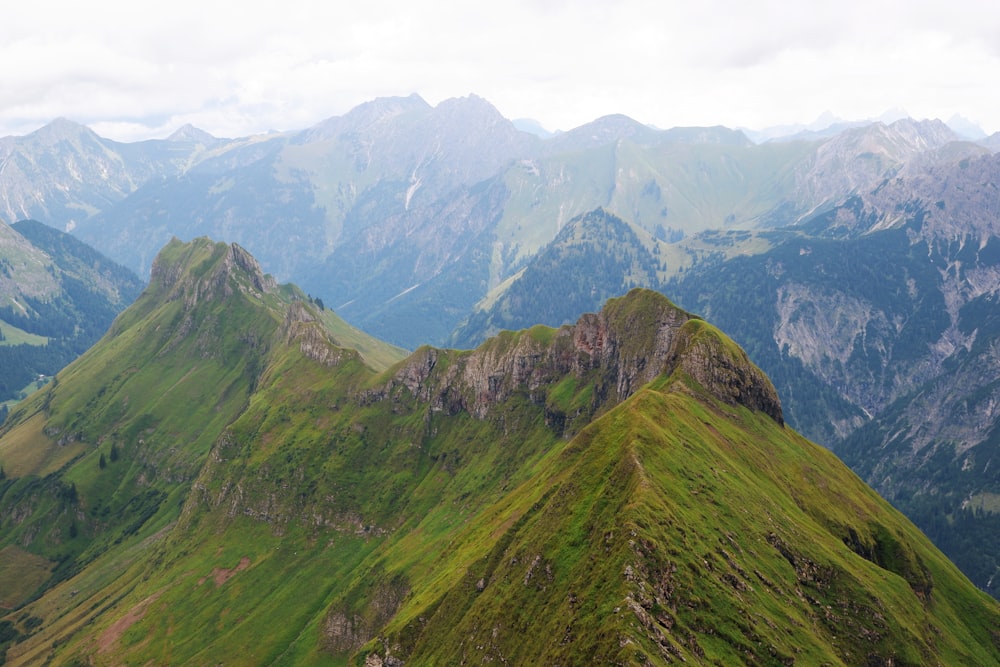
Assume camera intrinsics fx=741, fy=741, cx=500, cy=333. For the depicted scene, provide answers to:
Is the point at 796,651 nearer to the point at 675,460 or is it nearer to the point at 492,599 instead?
the point at 675,460

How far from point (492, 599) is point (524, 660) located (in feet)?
92.8

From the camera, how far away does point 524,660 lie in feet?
489

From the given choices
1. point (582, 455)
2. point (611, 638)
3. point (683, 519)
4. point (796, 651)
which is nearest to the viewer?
point (611, 638)

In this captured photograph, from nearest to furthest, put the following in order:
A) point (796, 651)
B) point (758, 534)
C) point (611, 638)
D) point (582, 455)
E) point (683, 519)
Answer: point (611, 638) → point (796, 651) → point (683, 519) → point (758, 534) → point (582, 455)

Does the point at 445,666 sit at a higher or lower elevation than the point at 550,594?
lower

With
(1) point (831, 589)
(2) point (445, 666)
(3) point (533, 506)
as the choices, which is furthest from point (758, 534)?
(2) point (445, 666)

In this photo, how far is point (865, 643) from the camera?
164 meters

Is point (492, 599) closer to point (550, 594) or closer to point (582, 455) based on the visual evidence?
point (550, 594)

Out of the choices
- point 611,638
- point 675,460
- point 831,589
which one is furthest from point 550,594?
point 831,589

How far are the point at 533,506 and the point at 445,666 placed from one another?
45.2 m

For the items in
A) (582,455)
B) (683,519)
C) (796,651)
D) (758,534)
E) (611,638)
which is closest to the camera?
(611,638)

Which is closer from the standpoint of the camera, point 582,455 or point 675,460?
point 675,460

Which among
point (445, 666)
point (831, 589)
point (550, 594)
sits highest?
point (550, 594)

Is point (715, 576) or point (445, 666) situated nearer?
point (715, 576)
